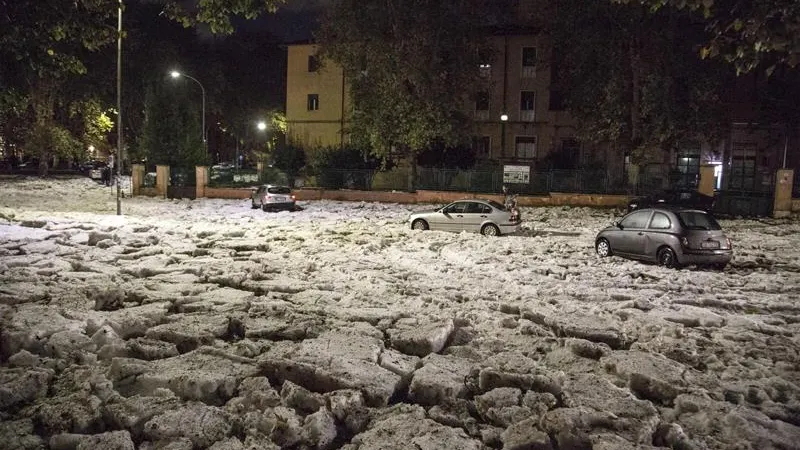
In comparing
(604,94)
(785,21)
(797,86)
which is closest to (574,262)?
(785,21)

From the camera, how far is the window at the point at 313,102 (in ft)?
164

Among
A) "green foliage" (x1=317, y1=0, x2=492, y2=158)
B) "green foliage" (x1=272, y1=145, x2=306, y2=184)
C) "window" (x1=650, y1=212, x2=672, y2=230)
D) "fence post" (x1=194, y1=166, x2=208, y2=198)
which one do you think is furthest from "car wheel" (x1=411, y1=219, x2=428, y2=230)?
"green foliage" (x1=272, y1=145, x2=306, y2=184)

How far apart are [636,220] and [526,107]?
32744mm

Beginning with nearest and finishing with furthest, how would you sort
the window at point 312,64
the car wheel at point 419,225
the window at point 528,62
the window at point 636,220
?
the window at point 636,220 < the car wheel at point 419,225 < the window at point 528,62 < the window at point 312,64

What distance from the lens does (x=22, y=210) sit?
80.2 feet

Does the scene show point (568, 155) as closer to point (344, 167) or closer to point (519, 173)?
point (519, 173)

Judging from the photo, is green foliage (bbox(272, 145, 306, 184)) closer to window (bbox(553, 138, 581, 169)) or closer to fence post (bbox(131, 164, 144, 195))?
fence post (bbox(131, 164, 144, 195))

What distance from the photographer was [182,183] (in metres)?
36.6

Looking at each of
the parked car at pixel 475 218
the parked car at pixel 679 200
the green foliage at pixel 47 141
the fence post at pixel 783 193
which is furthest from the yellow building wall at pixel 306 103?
the fence post at pixel 783 193

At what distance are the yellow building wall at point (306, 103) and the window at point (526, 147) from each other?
14636mm

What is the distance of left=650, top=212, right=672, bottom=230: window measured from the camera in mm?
13875

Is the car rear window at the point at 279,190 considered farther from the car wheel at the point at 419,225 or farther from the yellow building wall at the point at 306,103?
the yellow building wall at the point at 306,103

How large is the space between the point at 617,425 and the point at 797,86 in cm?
4087

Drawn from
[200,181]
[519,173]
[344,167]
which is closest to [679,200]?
[519,173]
